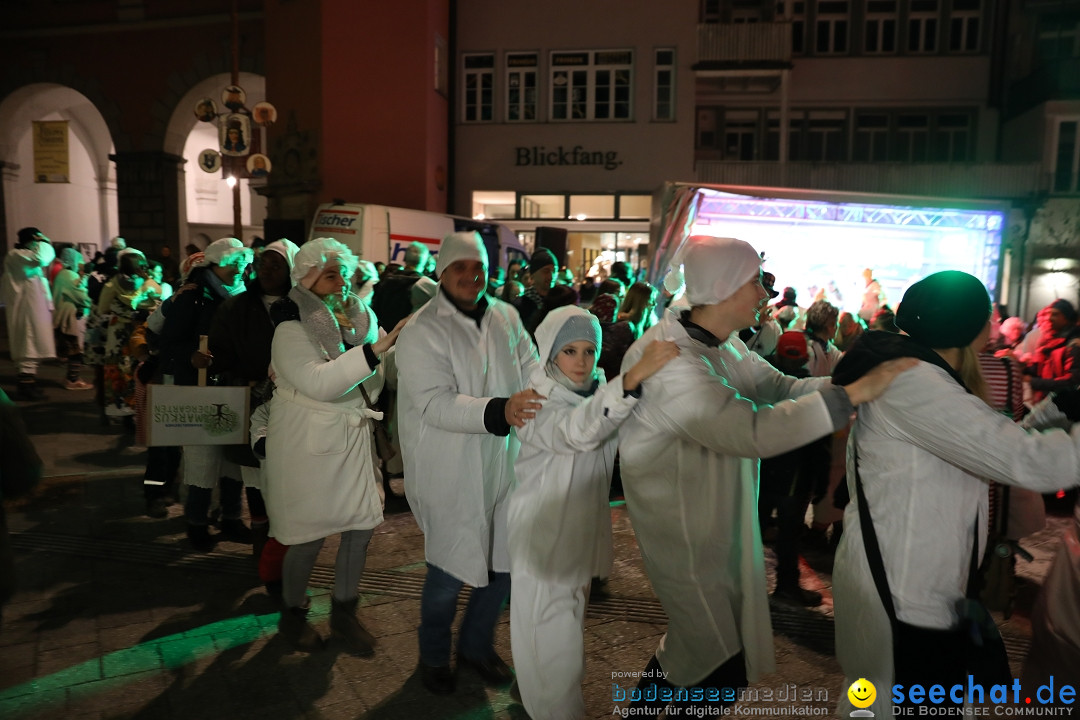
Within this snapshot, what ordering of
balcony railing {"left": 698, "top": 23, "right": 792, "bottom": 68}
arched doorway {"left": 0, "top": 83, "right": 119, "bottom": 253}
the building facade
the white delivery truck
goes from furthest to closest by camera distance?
arched doorway {"left": 0, "top": 83, "right": 119, "bottom": 253} → balcony railing {"left": 698, "top": 23, "right": 792, "bottom": 68} → the building facade → the white delivery truck

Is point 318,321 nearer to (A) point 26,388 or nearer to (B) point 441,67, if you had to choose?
(A) point 26,388

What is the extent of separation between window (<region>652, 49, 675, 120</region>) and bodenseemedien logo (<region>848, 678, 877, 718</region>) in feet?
65.4

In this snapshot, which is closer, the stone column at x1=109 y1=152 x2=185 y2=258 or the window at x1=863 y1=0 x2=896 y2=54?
the window at x1=863 y1=0 x2=896 y2=54

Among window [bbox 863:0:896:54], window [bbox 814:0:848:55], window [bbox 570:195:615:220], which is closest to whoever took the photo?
window [bbox 570:195:615:220]

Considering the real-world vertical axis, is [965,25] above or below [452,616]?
above

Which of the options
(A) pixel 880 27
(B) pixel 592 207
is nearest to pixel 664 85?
(B) pixel 592 207

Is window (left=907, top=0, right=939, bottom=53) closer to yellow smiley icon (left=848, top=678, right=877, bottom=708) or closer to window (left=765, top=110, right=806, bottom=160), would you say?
window (left=765, top=110, right=806, bottom=160)

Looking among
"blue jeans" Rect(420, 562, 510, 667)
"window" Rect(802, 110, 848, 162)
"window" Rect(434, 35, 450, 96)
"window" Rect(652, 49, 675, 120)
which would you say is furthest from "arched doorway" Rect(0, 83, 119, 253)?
"blue jeans" Rect(420, 562, 510, 667)

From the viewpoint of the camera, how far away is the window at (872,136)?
73.8 feet

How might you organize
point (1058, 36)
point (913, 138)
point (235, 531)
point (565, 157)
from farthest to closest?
1. point (913, 138)
2. point (565, 157)
3. point (1058, 36)
4. point (235, 531)

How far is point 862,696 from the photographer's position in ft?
8.09

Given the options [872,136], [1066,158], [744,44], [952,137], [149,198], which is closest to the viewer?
[1066,158]

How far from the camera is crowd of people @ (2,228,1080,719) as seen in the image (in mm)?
2316

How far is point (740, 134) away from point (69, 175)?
20.5 metres
